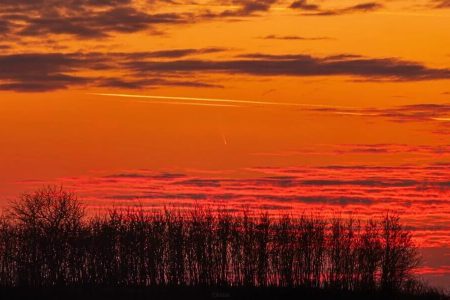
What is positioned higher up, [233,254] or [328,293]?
[233,254]

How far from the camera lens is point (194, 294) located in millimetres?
81812

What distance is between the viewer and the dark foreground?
79.5m

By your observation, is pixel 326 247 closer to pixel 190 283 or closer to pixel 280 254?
pixel 280 254

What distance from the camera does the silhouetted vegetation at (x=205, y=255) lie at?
88.6 metres

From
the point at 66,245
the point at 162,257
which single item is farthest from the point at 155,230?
the point at 66,245

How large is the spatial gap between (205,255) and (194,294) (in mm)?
10522

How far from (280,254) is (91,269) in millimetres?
19081

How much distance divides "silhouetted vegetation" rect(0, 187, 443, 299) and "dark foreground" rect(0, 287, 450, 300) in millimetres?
2265

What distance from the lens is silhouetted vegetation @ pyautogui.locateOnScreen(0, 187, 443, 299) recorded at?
88625 millimetres

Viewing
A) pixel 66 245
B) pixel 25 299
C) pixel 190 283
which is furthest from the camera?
pixel 66 245

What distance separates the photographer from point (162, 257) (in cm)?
9388

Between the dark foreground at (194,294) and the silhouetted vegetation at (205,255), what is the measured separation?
→ 2.27 m

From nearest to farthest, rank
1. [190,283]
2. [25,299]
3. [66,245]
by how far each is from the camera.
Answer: [25,299] < [190,283] < [66,245]

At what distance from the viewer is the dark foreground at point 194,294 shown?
Answer: 261 feet
